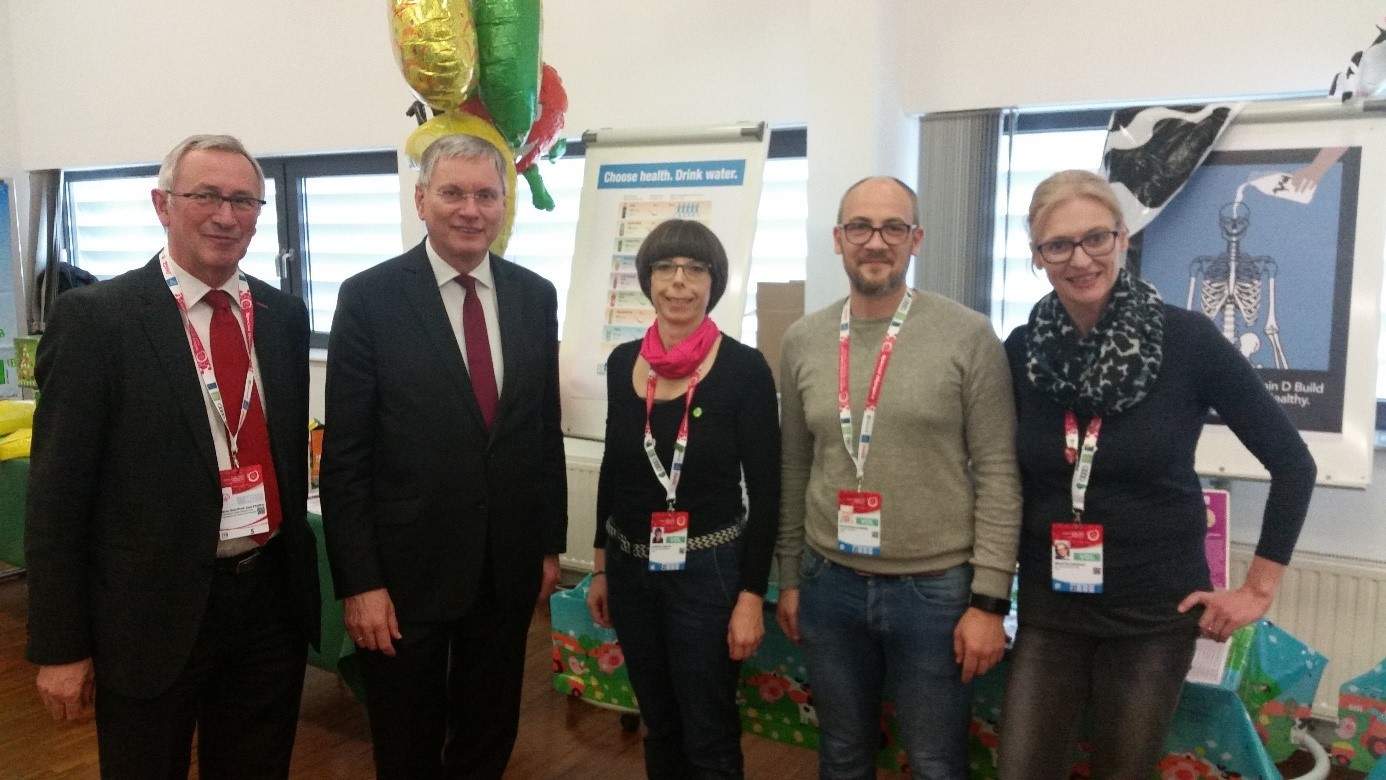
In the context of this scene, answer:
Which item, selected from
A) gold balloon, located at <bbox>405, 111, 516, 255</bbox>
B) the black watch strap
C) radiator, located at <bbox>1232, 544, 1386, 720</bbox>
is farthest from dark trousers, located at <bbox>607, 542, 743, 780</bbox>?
radiator, located at <bbox>1232, 544, 1386, 720</bbox>

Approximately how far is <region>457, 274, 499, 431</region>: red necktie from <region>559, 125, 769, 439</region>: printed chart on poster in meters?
1.13

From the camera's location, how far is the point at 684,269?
5.89 feet

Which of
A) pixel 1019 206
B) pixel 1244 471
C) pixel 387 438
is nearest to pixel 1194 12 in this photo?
pixel 1019 206

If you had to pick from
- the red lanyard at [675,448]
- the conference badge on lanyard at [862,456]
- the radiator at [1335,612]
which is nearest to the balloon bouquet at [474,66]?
the red lanyard at [675,448]

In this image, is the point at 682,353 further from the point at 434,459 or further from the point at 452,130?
the point at 452,130

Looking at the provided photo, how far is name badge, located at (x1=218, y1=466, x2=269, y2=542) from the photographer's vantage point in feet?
5.17

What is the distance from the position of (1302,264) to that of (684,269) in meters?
1.73

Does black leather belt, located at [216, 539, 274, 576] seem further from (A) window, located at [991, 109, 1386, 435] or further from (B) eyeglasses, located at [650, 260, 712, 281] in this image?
(A) window, located at [991, 109, 1386, 435]

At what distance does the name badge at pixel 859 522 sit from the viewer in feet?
5.41

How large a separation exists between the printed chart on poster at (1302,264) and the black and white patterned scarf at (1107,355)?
1170 mm

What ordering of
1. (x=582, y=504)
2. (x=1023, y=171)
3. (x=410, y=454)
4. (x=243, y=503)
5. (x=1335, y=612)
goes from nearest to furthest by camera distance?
(x=243, y=503) < (x=410, y=454) < (x=1335, y=612) < (x=1023, y=171) < (x=582, y=504)

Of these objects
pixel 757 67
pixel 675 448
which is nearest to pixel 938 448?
pixel 675 448

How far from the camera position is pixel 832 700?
174 cm

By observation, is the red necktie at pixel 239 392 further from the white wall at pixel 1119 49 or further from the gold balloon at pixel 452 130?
the white wall at pixel 1119 49
